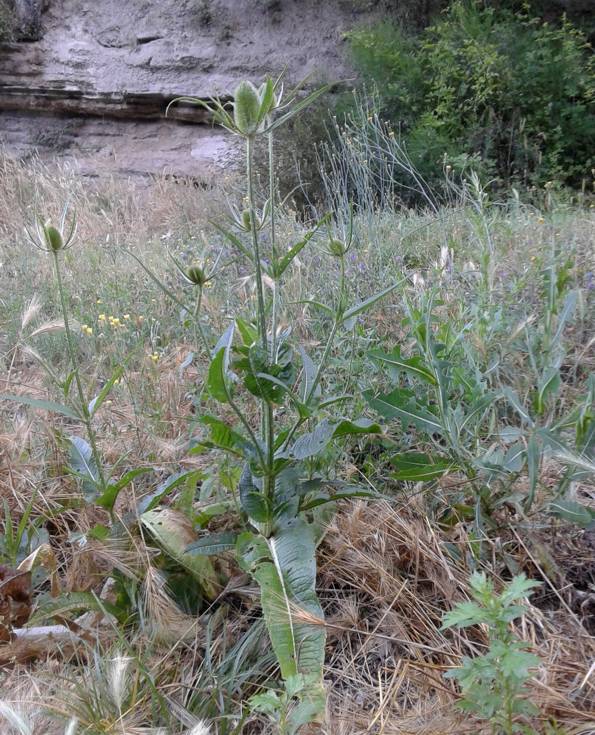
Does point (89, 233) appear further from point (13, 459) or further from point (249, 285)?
point (13, 459)

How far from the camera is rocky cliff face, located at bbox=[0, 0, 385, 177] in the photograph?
9.48m

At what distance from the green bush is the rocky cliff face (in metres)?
2.00

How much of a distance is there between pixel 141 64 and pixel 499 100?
5.43 metres

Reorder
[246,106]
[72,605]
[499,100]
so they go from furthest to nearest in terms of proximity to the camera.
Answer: [499,100] < [72,605] < [246,106]

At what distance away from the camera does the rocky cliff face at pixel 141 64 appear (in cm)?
948

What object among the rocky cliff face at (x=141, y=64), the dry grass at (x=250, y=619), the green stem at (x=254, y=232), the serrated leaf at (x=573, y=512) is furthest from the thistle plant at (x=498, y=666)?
the rocky cliff face at (x=141, y=64)

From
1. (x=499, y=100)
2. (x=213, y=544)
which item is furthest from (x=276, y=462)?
(x=499, y=100)

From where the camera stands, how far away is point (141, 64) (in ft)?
31.7

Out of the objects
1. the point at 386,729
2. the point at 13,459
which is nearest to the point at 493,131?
the point at 13,459

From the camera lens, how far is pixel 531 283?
8.30 ft

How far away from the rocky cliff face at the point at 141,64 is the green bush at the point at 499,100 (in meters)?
2.00

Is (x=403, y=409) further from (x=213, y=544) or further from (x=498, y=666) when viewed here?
(x=498, y=666)

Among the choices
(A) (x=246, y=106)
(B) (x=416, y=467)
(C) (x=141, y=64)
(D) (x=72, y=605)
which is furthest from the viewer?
(C) (x=141, y=64)

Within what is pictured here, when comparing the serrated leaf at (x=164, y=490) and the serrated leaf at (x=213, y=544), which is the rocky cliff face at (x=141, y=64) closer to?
the serrated leaf at (x=164, y=490)
